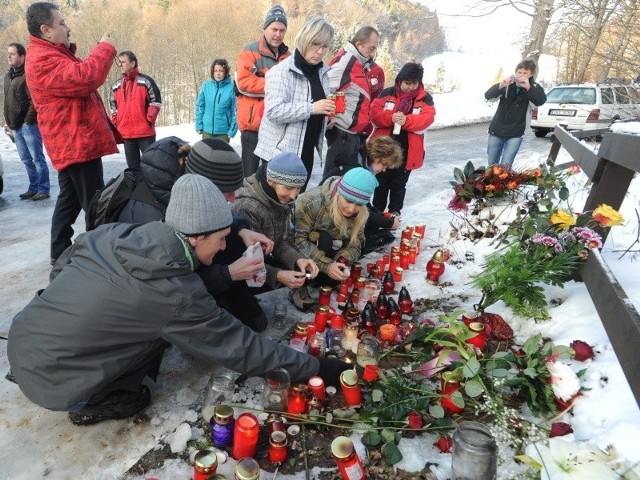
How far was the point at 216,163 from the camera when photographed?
258 centimetres

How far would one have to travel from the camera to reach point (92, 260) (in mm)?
1764

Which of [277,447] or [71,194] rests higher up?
[71,194]

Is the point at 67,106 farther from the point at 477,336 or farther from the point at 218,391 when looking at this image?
the point at 477,336

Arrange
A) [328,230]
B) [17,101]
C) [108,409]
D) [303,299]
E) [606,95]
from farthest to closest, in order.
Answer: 1. [606,95]
2. [17,101]
3. [328,230]
4. [303,299]
5. [108,409]

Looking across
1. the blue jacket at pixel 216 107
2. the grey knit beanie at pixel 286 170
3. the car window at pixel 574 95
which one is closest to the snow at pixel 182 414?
the grey knit beanie at pixel 286 170

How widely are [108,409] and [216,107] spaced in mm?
4976

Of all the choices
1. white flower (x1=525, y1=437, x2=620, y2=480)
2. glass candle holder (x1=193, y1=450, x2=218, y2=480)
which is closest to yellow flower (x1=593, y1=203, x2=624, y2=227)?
white flower (x1=525, y1=437, x2=620, y2=480)

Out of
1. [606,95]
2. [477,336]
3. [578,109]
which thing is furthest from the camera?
[578,109]

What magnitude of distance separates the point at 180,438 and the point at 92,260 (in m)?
0.91

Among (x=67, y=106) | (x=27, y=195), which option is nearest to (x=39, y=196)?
(x=27, y=195)

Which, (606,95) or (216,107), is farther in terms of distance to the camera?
(606,95)

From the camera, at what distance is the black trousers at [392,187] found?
4719mm

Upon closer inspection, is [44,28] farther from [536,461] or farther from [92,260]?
[536,461]

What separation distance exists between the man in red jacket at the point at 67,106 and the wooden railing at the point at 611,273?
3.51 m
